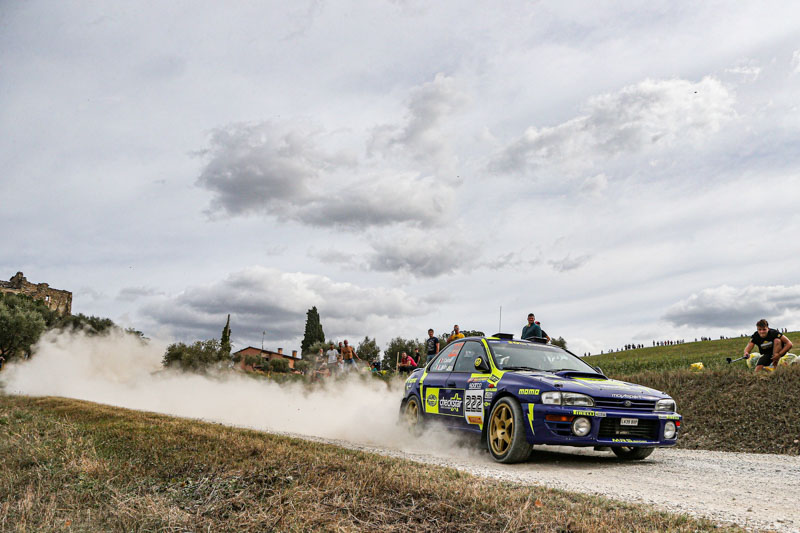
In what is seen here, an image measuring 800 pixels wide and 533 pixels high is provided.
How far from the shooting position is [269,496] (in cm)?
446

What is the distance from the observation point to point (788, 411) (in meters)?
10.1

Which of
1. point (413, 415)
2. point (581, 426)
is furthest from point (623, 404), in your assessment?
point (413, 415)

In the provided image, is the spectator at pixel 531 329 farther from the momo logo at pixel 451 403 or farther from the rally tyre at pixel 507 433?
the rally tyre at pixel 507 433

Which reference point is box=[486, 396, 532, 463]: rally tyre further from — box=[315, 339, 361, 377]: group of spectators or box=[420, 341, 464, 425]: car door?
box=[315, 339, 361, 377]: group of spectators

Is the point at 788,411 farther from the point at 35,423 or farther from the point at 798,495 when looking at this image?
the point at 35,423

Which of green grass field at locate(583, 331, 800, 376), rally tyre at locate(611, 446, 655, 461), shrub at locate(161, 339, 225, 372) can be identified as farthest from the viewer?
shrub at locate(161, 339, 225, 372)

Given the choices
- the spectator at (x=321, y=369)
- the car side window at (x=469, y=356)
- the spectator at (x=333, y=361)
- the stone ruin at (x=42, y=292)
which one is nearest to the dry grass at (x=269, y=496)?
the car side window at (x=469, y=356)

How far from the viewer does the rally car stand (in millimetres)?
6633

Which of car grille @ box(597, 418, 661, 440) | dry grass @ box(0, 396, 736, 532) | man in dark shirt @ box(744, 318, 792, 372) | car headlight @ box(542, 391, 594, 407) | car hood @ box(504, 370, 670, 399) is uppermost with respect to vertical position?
man in dark shirt @ box(744, 318, 792, 372)

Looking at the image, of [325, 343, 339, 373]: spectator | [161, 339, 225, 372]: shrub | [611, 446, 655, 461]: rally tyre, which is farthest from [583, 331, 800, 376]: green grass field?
[161, 339, 225, 372]: shrub

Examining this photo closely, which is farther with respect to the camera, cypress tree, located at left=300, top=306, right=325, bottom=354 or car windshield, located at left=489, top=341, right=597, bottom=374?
cypress tree, located at left=300, top=306, right=325, bottom=354

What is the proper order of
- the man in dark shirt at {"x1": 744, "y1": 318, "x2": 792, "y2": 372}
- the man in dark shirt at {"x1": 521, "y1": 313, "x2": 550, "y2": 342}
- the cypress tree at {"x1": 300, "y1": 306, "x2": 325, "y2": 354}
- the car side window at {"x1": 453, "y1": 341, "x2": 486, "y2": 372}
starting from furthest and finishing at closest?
the cypress tree at {"x1": 300, "y1": 306, "x2": 325, "y2": 354}
the man in dark shirt at {"x1": 521, "y1": 313, "x2": 550, "y2": 342}
the man in dark shirt at {"x1": 744, "y1": 318, "x2": 792, "y2": 372}
the car side window at {"x1": 453, "y1": 341, "x2": 486, "y2": 372}

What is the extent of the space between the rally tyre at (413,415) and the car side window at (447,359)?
57 centimetres

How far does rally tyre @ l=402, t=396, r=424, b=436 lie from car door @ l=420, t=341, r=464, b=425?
190 millimetres
